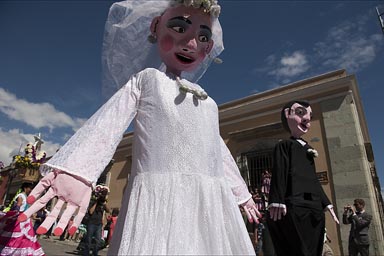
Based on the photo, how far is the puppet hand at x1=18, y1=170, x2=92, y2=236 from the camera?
1.12 meters

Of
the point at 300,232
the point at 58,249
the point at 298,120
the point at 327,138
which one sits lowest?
the point at 58,249

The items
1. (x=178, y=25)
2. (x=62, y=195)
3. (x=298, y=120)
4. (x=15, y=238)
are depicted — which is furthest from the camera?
(x=15, y=238)

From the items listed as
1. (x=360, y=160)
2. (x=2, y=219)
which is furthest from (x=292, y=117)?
(x=360, y=160)

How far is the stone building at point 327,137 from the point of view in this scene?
25.0ft

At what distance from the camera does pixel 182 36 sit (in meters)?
1.89

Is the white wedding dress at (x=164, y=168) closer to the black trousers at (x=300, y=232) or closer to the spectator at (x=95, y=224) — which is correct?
the black trousers at (x=300, y=232)

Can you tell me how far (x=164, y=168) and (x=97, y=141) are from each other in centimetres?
36

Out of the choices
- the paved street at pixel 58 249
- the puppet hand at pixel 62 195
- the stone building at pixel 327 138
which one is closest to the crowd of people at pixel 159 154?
the puppet hand at pixel 62 195

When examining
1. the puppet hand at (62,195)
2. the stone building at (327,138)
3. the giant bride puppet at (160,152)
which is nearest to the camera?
the puppet hand at (62,195)

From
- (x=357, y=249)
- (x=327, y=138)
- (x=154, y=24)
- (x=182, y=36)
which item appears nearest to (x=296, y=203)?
(x=182, y=36)

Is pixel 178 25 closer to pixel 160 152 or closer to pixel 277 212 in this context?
pixel 160 152

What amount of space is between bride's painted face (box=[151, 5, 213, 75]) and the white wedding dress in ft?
0.87

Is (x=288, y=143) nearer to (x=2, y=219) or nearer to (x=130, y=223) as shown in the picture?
(x=130, y=223)

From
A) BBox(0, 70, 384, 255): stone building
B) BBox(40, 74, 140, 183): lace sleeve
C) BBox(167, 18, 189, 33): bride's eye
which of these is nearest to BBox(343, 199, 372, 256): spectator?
BBox(0, 70, 384, 255): stone building
